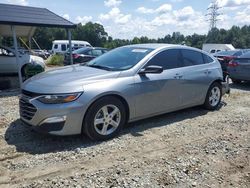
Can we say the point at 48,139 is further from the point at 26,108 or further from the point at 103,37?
the point at 103,37

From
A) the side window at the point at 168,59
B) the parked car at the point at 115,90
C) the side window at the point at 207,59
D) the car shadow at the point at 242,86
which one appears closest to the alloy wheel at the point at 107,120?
the parked car at the point at 115,90

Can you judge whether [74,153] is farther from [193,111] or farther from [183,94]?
[193,111]

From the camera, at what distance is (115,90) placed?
4316 mm

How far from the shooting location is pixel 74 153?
389 cm

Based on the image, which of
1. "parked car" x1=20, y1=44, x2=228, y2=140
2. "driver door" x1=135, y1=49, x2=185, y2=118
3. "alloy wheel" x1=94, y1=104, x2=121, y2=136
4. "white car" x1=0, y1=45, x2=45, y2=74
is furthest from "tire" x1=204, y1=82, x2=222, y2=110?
"white car" x1=0, y1=45, x2=45, y2=74

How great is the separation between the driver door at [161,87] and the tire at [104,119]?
0.41 m

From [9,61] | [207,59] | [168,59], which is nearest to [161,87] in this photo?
[168,59]

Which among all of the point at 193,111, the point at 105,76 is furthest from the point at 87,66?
the point at 193,111

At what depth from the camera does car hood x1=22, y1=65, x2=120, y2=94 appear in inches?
158

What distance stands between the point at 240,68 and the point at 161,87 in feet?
20.2

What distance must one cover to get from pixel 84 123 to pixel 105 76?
857 millimetres

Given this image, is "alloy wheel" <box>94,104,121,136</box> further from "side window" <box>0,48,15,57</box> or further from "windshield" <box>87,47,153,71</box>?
"side window" <box>0,48,15,57</box>

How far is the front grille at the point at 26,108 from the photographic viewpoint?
4.04 meters

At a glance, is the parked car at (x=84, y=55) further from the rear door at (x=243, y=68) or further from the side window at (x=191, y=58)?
the side window at (x=191, y=58)
